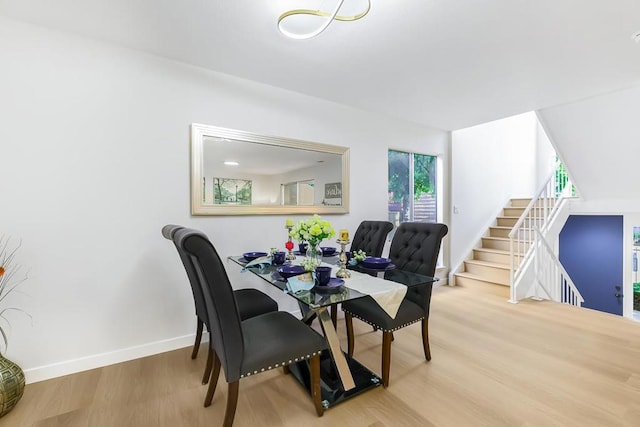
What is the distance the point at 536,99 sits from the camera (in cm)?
325

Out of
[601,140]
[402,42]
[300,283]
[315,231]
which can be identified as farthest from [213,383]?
[601,140]

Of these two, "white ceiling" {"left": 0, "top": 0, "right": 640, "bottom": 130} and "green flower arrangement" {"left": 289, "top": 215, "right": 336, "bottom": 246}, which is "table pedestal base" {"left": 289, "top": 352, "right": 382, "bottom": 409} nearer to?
"green flower arrangement" {"left": 289, "top": 215, "right": 336, "bottom": 246}

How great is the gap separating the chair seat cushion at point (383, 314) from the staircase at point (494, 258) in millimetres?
2717

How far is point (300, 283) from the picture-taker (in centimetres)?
180

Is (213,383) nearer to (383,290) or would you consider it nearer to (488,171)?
(383,290)

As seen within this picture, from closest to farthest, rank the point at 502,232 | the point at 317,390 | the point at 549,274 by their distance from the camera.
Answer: the point at 317,390 < the point at 549,274 < the point at 502,232

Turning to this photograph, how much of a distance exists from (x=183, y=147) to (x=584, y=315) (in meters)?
4.56

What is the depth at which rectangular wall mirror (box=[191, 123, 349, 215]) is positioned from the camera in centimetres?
259

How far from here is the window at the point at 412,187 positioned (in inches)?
161

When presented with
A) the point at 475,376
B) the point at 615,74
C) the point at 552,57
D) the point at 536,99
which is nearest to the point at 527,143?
the point at 536,99

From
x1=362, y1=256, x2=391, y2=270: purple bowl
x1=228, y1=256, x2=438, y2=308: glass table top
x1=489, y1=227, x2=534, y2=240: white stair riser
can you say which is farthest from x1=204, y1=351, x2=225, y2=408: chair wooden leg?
x1=489, y1=227, x2=534, y2=240: white stair riser

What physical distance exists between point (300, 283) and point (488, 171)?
185 inches

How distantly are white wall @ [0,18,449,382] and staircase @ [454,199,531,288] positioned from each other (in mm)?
3581

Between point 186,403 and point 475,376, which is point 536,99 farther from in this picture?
point 186,403
